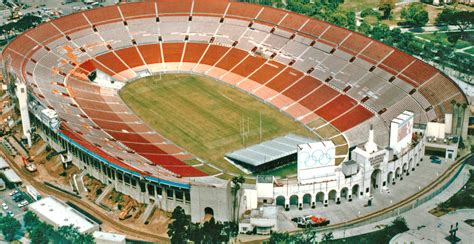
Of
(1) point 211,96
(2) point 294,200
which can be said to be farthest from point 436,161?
(1) point 211,96

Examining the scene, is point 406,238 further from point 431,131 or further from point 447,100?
point 447,100

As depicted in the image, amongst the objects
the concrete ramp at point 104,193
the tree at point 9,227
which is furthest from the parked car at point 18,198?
the concrete ramp at point 104,193

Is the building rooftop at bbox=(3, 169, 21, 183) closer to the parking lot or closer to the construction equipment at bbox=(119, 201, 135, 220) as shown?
the parking lot

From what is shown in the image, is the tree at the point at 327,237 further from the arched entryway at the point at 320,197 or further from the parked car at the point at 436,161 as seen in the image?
the parked car at the point at 436,161

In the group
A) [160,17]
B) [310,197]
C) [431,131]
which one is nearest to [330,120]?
[431,131]

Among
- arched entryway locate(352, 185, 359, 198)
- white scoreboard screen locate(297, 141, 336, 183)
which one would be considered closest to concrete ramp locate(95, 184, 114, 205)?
white scoreboard screen locate(297, 141, 336, 183)

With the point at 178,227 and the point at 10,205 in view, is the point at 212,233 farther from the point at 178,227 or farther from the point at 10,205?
the point at 10,205
